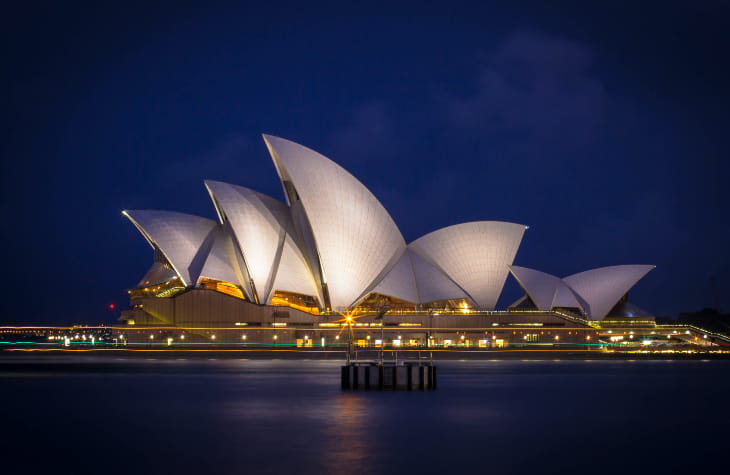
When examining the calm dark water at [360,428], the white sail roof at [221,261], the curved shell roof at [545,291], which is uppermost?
the white sail roof at [221,261]

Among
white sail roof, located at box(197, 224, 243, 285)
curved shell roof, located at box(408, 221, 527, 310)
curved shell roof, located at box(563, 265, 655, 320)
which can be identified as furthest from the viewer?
curved shell roof, located at box(563, 265, 655, 320)

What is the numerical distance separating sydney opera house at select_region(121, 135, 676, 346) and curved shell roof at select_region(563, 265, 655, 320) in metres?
3.12

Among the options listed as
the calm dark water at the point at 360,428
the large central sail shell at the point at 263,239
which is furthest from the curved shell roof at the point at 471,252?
the calm dark water at the point at 360,428

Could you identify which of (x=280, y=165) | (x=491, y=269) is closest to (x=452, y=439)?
(x=280, y=165)

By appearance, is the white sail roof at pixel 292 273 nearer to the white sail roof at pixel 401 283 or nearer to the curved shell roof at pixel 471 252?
the white sail roof at pixel 401 283

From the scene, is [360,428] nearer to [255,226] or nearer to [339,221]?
[339,221]

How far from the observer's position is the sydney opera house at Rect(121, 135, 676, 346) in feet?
217

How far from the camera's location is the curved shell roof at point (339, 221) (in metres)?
62.8

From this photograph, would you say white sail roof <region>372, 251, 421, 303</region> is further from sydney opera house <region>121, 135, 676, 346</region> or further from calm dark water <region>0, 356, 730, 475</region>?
calm dark water <region>0, 356, 730, 475</region>

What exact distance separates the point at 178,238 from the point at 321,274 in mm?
13302

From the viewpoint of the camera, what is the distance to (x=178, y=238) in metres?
68.9

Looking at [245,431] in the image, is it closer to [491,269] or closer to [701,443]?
[701,443]

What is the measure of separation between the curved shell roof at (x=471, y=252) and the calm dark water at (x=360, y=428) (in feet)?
140

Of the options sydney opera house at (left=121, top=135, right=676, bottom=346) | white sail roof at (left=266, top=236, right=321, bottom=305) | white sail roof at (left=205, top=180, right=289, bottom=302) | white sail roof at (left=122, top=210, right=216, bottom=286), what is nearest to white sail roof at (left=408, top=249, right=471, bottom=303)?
sydney opera house at (left=121, top=135, right=676, bottom=346)
